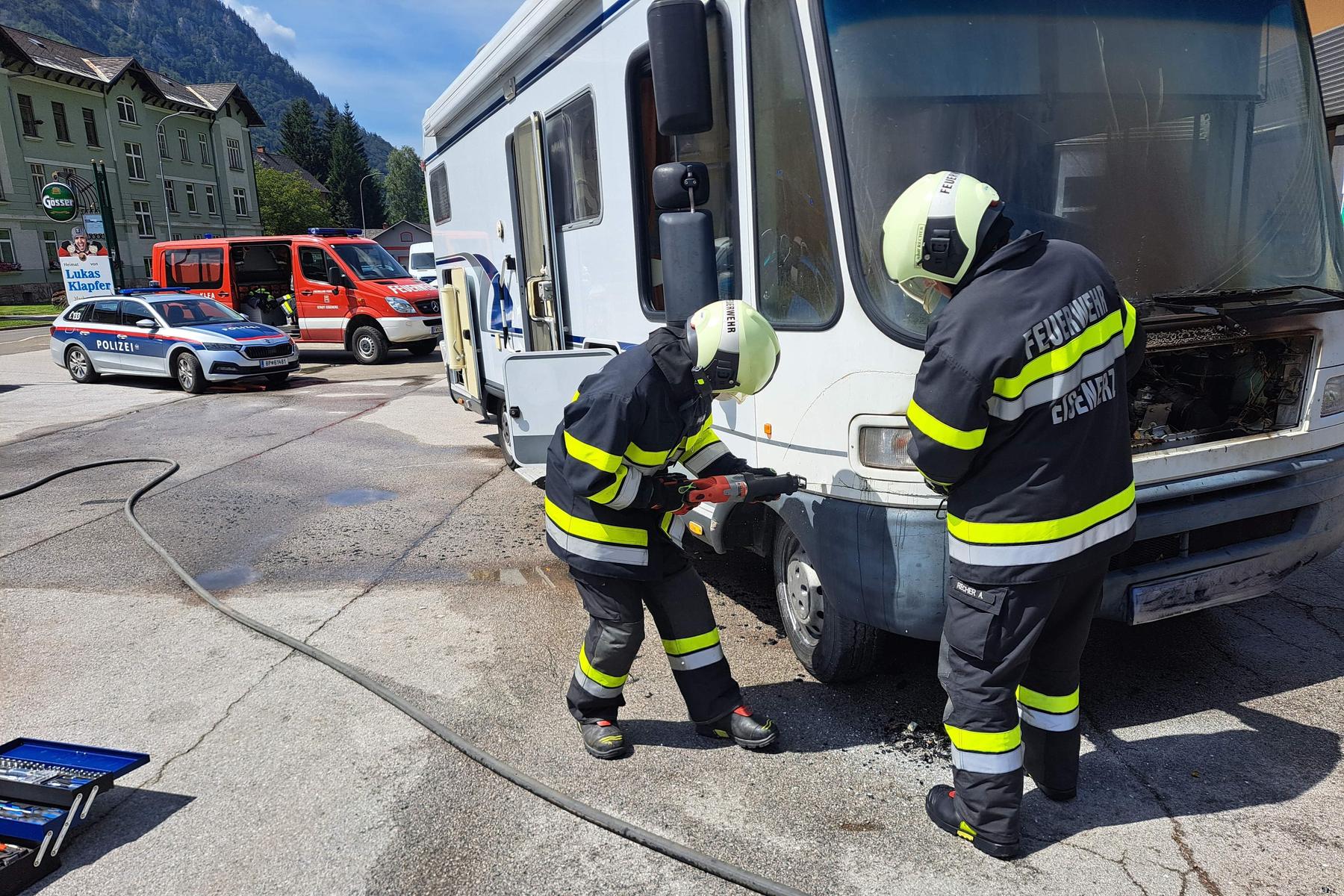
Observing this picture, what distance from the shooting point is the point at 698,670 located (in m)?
3.33

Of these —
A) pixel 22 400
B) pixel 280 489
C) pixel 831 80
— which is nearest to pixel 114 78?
pixel 22 400

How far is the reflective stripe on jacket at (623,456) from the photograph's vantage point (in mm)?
2949

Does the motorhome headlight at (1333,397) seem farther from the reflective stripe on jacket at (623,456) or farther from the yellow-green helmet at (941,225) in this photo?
the reflective stripe on jacket at (623,456)

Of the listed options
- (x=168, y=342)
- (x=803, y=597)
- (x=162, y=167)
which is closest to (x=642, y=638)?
(x=803, y=597)

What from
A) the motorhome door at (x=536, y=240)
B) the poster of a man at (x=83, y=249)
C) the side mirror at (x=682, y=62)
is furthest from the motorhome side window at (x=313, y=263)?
Answer: the side mirror at (x=682, y=62)

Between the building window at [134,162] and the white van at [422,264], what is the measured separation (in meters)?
36.2

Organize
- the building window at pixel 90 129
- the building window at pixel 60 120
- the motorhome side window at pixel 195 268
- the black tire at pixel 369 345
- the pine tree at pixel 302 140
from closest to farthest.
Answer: the black tire at pixel 369 345 < the motorhome side window at pixel 195 268 < the building window at pixel 60 120 < the building window at pixel 90 129 < the pine tree at pixel 302 140

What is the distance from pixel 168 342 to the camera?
14.0m

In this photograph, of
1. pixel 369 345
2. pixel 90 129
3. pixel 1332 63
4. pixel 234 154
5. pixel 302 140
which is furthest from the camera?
pixel 302 140

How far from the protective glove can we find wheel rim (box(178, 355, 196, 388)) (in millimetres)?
13007

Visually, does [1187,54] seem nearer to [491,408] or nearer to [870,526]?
[870,526]

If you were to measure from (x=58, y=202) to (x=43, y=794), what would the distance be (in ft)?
93.4

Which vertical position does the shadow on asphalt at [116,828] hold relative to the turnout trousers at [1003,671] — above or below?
below

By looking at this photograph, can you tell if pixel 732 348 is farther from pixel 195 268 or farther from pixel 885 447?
pixel 195 268
